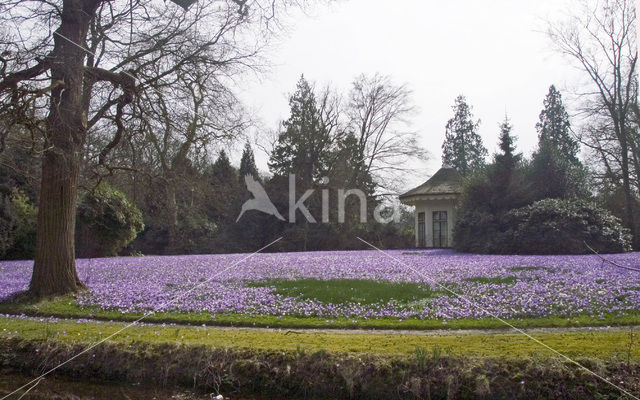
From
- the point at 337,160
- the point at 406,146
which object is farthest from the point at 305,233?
the point at 406,146

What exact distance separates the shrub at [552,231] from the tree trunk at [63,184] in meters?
16.6

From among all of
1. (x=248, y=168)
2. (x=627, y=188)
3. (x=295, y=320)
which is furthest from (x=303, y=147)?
(x=295, y=320)

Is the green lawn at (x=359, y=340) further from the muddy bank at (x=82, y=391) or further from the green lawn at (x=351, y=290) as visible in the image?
the green lawn at (x=351, y=290)

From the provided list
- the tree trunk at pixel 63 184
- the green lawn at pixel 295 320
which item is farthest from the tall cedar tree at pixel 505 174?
the tree trunk at pixel 63 184

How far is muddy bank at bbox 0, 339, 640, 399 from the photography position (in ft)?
16.5

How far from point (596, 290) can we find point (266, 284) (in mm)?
6952

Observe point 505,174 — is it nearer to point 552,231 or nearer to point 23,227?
point 552,231

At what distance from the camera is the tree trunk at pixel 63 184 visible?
10.0m

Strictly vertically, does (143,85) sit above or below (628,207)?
above

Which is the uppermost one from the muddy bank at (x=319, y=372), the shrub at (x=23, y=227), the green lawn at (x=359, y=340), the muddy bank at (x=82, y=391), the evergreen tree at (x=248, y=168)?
the evergreen tree at (x=248, y=168)

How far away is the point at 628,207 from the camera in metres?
22.8

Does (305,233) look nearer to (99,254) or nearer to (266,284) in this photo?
(99,254)

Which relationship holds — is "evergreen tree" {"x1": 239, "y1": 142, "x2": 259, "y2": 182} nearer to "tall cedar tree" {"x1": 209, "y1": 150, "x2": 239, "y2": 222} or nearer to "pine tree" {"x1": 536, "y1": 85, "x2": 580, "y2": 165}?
"tall cedar tree" {"x1": 209, "y1": 150, "x2": 239, "y2": 222}

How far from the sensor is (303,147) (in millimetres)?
33656
